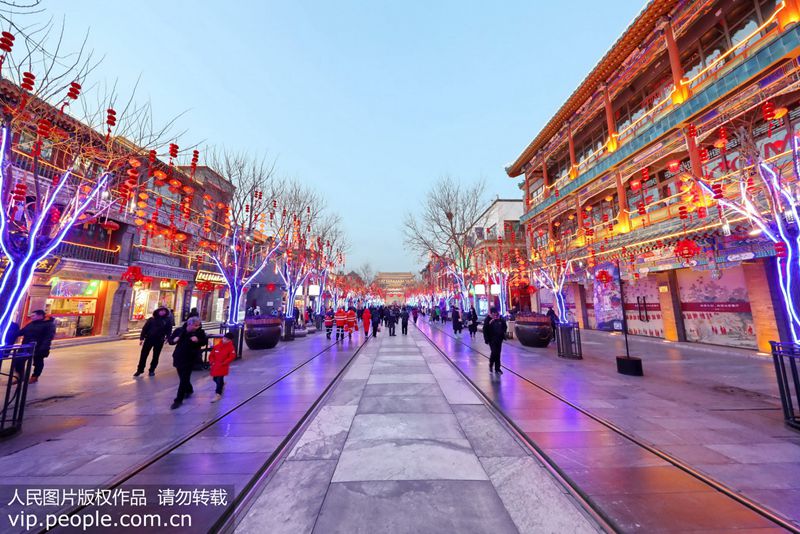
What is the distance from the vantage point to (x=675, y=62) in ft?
38.6

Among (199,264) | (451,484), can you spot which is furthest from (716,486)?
(199,264)

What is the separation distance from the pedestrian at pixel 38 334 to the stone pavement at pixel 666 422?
424 inches

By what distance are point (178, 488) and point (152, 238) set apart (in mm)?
21095

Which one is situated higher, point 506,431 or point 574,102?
point 574,102

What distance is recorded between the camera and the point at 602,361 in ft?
31.3

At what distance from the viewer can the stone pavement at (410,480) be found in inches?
96.7

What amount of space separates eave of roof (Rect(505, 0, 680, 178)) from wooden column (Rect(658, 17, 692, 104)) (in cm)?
51

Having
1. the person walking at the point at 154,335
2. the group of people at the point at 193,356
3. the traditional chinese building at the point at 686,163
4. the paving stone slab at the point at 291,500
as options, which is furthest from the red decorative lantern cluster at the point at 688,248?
the person walking at the point at 154,335

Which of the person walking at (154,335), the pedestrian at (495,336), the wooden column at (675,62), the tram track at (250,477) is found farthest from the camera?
the wooden column at (675,62)

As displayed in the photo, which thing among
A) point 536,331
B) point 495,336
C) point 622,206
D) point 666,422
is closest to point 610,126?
point 622,206

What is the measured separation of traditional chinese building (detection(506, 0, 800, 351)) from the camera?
905 cm

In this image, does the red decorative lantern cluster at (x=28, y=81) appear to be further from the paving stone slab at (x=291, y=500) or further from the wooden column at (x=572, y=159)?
the wooden column at (x=572, y=159)

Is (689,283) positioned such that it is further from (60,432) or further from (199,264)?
(199,264)

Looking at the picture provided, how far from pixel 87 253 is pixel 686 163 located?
28750 millimetres
